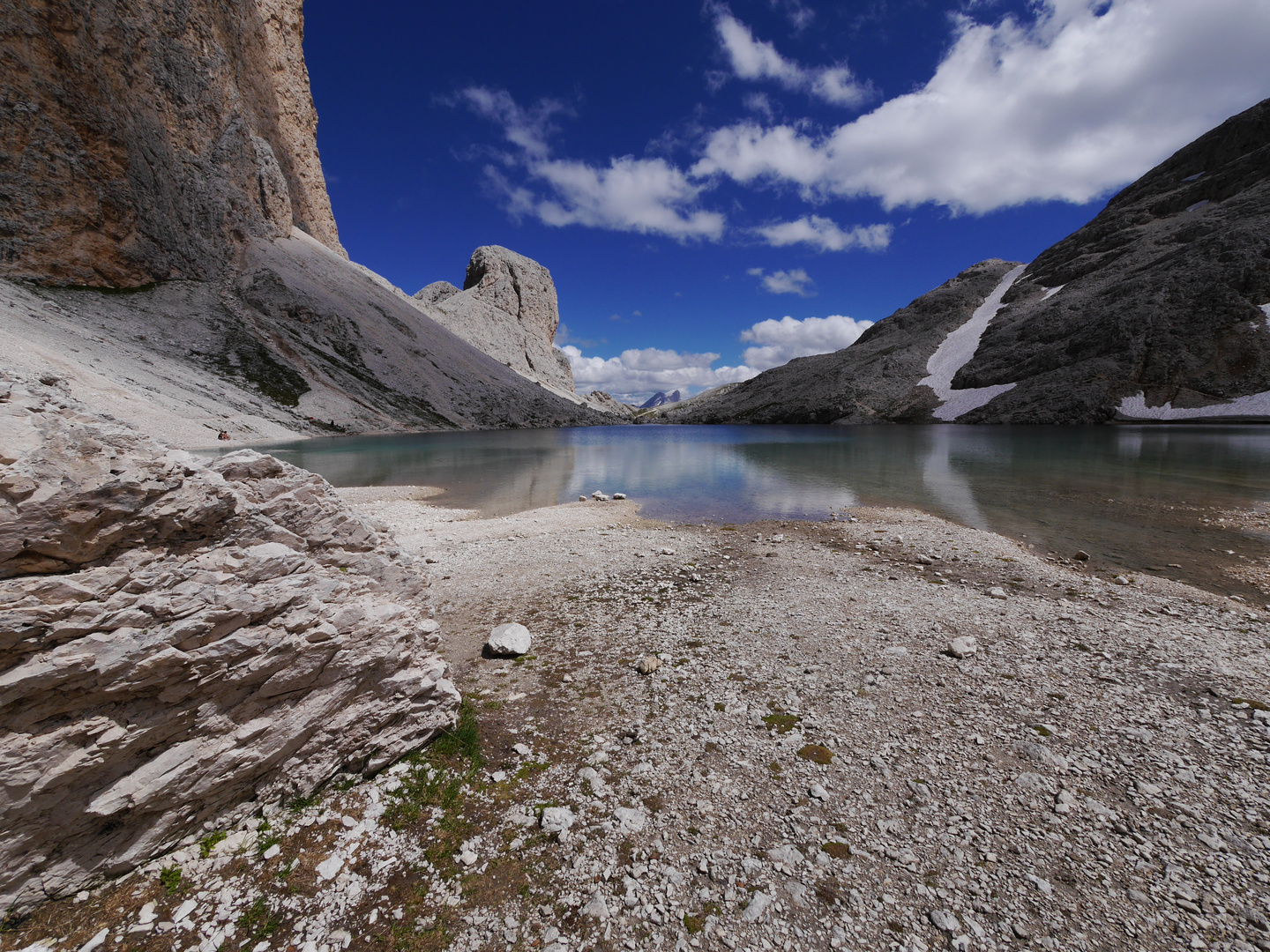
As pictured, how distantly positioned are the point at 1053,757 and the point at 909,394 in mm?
132283

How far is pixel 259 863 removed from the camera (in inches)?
163

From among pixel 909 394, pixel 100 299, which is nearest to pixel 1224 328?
pixel 909 394

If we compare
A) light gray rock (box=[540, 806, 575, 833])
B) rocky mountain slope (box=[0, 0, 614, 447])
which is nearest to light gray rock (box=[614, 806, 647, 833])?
light gray rock (box=[540, 806, 575, 833])

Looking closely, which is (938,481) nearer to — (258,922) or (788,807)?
(788,807)

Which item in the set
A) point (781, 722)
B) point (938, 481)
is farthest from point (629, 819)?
point (938, 481)

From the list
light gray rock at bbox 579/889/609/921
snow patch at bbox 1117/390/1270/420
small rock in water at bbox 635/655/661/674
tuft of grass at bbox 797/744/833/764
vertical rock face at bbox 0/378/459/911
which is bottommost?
light gray rock at bbox 579/889/609/921

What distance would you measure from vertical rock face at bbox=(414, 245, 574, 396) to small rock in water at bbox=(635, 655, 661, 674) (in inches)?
6403

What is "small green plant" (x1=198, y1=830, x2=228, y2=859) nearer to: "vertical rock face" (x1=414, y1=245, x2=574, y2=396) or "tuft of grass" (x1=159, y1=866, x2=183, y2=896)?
"tuft of grass" (x1=159, y1=866, x2=183, y2=896)

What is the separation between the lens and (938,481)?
99.0 ft

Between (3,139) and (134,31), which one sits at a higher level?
(134,31)

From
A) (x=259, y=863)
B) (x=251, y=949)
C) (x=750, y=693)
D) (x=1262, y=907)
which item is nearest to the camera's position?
(x=251, y=949)

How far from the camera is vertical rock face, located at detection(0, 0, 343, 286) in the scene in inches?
2507

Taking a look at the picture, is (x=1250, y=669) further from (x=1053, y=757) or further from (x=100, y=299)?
(x=100, y=299)

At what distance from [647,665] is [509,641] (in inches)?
96.8
